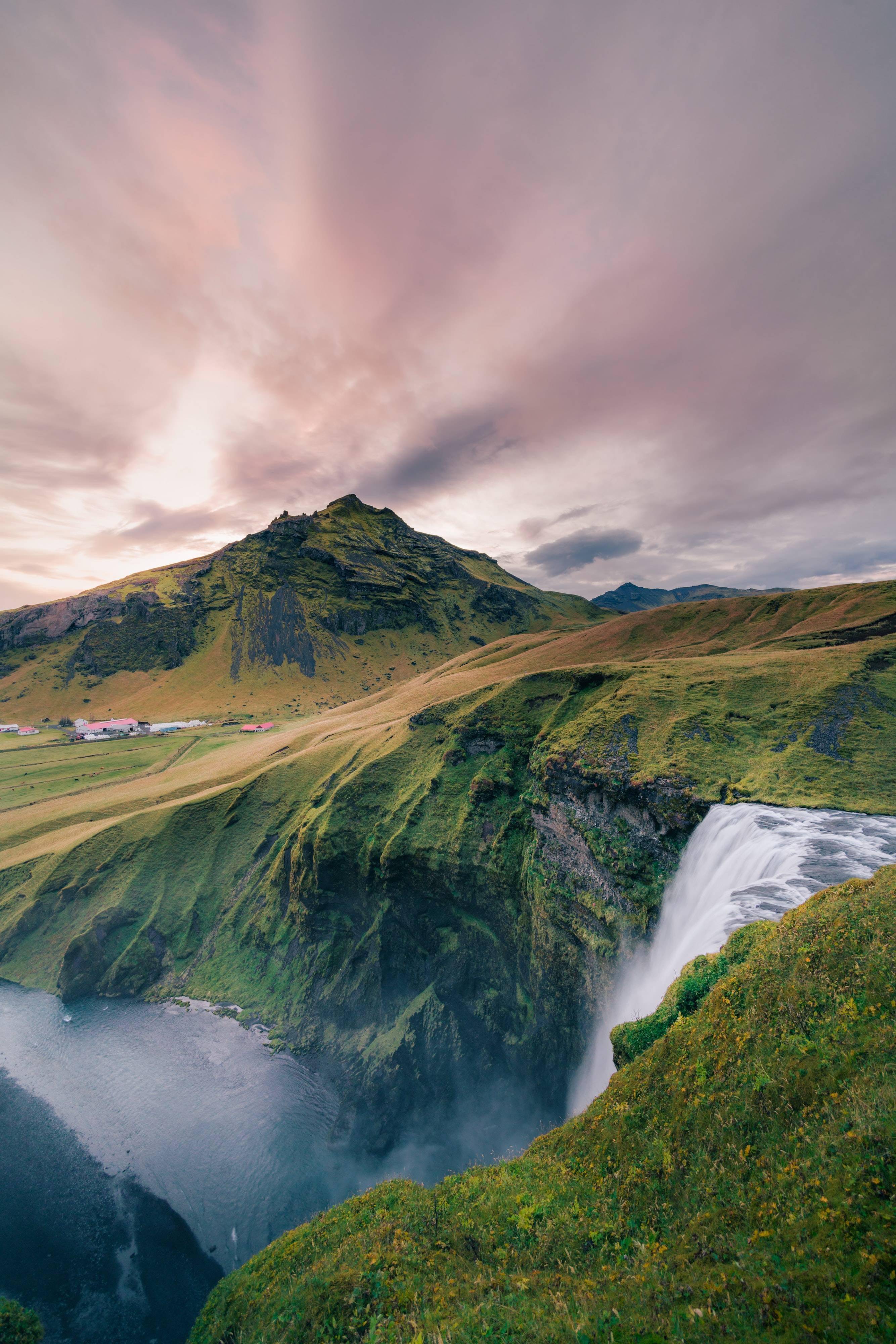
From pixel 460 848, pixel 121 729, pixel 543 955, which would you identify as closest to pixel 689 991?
pixel 543 955

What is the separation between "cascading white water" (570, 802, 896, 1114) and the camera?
22.3 meters

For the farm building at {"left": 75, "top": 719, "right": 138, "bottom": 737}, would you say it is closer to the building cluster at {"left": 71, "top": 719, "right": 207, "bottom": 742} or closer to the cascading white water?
the building cluster at {"left": 71, "top": 719, "right": 207, "bottom": 742}

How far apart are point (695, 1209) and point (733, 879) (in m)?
19.0

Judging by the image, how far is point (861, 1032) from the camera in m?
11.5

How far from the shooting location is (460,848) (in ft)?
172

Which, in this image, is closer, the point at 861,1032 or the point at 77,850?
the point at 861,1032

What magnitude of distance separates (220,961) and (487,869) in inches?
1756

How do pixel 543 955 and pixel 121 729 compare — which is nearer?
pixel 543 955

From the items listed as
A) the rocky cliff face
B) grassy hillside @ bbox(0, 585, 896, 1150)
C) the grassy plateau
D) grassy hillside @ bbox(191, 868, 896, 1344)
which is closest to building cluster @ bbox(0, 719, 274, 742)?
the grassy plateau

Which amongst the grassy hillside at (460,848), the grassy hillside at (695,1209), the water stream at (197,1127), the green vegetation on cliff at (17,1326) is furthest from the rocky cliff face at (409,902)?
the green vegetation on cliff at (17,1326)

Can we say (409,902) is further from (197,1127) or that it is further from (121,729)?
(121,729)

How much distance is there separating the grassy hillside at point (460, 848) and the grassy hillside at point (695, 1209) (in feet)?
68.8

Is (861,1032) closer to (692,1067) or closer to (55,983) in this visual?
(692,1067)

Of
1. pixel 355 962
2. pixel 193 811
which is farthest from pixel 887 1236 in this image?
pixel 193 811
